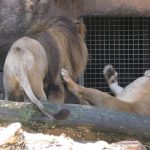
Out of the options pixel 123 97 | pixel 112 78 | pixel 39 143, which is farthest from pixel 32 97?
pixel 112 78

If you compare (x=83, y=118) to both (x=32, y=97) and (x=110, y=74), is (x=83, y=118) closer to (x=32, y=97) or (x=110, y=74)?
(x=32, y=97)

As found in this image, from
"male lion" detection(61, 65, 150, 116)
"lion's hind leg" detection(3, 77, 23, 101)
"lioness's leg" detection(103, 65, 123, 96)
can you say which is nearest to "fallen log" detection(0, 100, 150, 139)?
"lion's hind leg" detection(3, 77, 23, 101)

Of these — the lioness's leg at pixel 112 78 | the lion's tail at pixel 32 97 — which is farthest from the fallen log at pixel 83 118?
the lioness's leg at pixel 112 78

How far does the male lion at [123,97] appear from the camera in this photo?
7078mm

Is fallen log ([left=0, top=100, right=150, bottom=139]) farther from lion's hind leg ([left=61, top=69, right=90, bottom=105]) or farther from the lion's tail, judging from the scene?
lion's hind leg ([left=61, top=69, right=90, bottom=105])

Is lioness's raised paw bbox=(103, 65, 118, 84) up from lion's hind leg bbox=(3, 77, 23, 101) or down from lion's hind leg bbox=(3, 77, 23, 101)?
down

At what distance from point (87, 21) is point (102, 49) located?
40 cm

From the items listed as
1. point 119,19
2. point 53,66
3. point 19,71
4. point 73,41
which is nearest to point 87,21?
point 119,19

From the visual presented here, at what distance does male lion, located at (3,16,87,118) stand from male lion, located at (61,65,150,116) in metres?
0.23

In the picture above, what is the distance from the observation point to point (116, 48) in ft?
28.8

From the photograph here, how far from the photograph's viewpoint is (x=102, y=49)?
28.7ft

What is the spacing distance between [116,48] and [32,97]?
2650 mm

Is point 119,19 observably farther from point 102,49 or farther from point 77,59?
point 77,59

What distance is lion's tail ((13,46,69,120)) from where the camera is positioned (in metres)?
6.14
